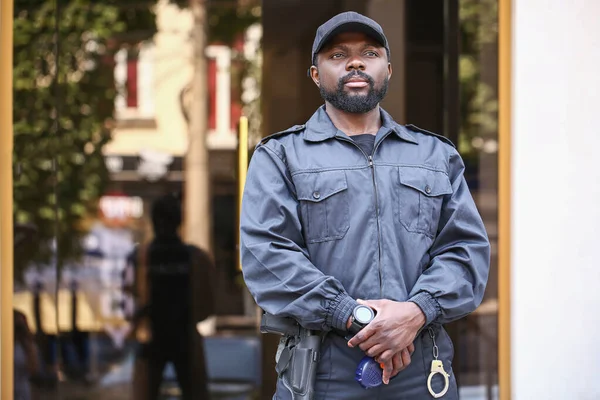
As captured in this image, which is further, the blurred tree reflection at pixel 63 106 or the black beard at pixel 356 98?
the blurred tree reflection at pixel 63 106

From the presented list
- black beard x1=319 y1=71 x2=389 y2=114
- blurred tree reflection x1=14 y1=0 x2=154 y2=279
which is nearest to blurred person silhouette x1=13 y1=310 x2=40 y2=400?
blurred tree reflection x1=14 y1=0 x2=154 y2=279

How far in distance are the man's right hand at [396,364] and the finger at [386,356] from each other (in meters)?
0.01

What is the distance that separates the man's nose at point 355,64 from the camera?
2.27m

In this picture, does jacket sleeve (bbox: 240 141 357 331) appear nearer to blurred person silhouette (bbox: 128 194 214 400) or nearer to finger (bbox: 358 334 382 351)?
finger (bbox: 358 334 382 351)

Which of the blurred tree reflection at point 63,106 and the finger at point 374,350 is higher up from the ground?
the blurred tree reflection at point 63,106

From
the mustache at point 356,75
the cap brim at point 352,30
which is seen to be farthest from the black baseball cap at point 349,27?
the mustache at point 356,75

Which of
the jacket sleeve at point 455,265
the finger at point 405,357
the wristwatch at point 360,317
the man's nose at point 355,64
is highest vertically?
the man's nose at point 355,64

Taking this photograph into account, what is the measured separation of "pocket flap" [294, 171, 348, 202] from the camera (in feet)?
7.15
